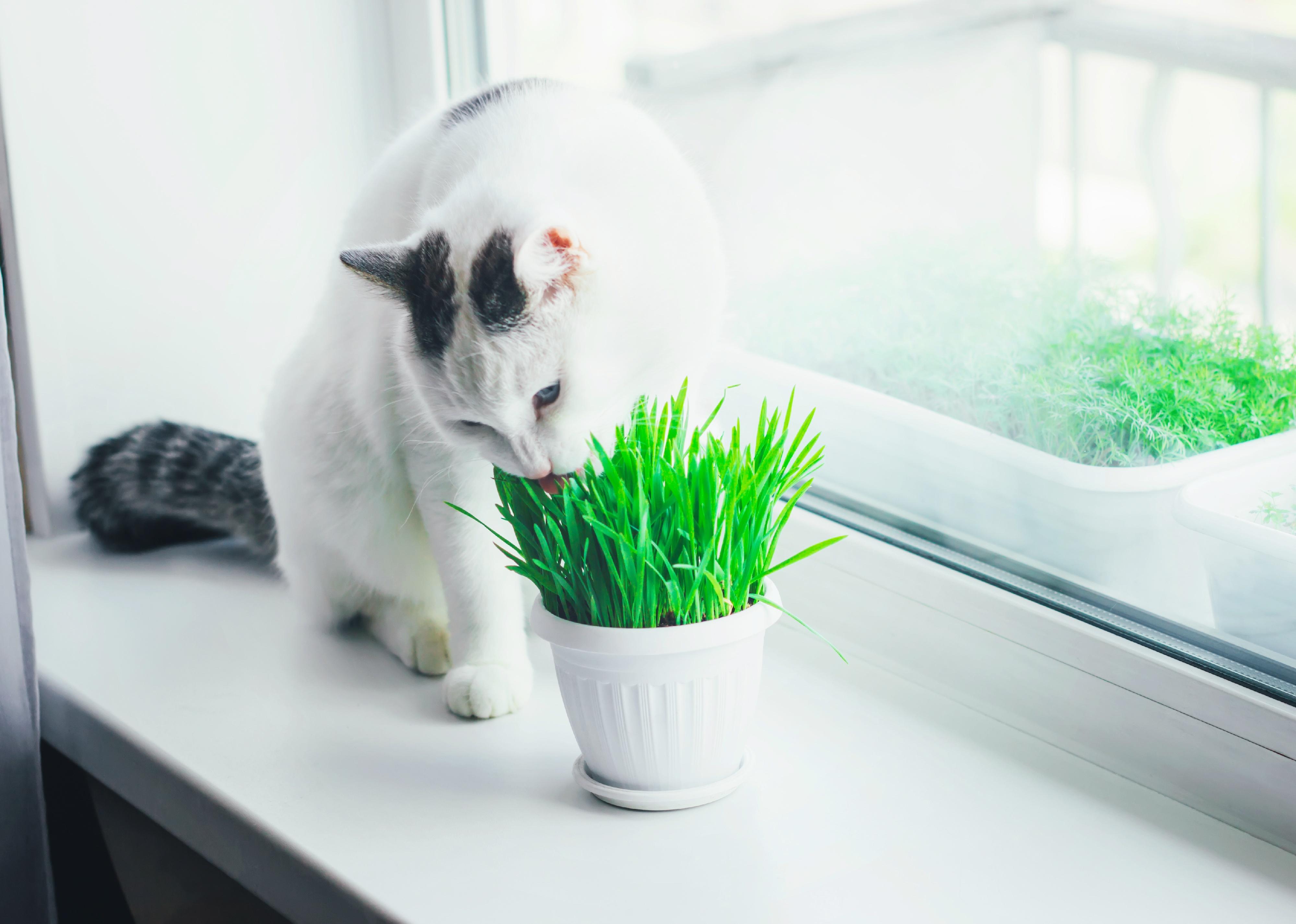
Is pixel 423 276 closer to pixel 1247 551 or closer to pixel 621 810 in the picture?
pixel 621 810

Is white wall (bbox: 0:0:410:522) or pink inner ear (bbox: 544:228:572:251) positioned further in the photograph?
white wall (bbox: 0:0:410:522)

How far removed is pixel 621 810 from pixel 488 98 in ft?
1.98

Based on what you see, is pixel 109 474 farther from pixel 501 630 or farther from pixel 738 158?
pixel 738 158

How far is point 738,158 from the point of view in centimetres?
125

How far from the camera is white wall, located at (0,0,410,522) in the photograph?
125cm

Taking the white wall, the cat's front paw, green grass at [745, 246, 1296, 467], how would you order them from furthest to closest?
1. the white wall
2. the cat's front paw
3. green grass at [745, 246, 1296, 467]

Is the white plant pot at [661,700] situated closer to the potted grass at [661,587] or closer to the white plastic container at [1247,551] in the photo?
the potted grass at [661,587]

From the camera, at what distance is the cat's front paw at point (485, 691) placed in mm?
893

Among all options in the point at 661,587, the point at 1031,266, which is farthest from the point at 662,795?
the point at 1031,266

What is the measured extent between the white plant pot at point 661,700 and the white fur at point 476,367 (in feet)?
0.46

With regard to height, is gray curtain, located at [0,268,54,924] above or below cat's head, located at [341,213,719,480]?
below

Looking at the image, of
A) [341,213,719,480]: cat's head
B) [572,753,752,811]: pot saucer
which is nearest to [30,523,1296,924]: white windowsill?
[572,753,752,811]: pot saucer

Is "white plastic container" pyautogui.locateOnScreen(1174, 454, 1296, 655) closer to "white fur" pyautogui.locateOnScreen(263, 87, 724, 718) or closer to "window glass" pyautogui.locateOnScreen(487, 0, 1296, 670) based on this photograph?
"window glass" pyautogui.locateOnScreen(487, 0, 1296, 670)

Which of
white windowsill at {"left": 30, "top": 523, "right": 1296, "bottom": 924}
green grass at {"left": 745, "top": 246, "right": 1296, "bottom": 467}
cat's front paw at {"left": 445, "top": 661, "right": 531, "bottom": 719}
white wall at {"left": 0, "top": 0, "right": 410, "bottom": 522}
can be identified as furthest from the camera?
white wall at {"left": 0, "top": 0, "right": 410, "bottom": 522}
